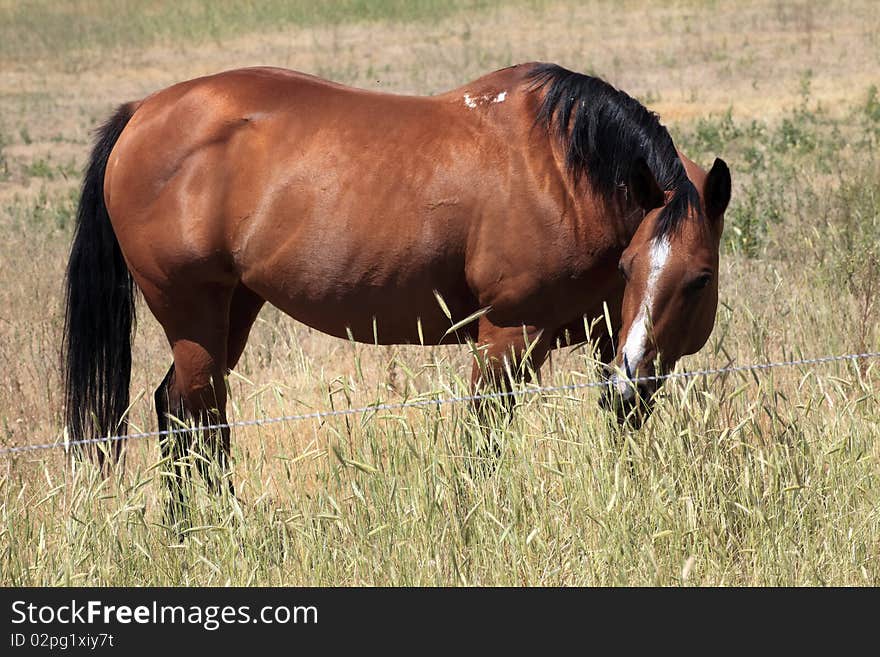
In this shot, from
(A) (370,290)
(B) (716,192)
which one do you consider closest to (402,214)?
(A) (370,290)

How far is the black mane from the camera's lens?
457 cm

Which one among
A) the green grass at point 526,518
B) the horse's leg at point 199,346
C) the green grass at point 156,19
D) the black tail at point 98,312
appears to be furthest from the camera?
the green grass at point 156,19

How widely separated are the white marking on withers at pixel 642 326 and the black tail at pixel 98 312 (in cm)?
260

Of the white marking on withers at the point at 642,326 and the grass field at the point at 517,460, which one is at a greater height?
the white marking on withers at the point at 642,326

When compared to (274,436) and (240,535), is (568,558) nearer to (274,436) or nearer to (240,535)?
(240,535)

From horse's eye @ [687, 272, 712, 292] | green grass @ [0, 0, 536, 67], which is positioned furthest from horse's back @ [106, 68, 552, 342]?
green grass @ [0, 0, 536, 67]

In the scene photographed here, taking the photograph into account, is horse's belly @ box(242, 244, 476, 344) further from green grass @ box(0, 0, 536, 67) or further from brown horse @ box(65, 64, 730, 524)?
green grass @ box(0, 0, 536, 67)

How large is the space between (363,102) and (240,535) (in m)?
2.13

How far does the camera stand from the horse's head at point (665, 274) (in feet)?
13.6

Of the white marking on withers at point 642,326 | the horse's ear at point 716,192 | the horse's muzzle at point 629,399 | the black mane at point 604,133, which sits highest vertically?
the black mane at point 604,133

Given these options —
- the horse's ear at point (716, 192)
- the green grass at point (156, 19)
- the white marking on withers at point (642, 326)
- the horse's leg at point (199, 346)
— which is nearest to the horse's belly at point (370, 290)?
→ the horse's leg at point (199, 346)

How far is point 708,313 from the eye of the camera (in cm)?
450

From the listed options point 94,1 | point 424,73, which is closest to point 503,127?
point 424,73

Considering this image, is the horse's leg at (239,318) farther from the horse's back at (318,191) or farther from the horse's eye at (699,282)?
the horse's eye at (699,282)
